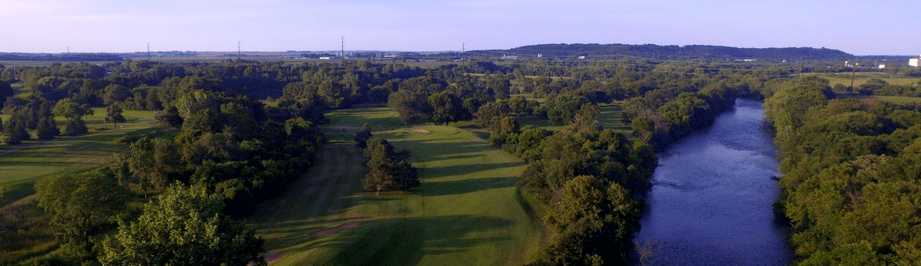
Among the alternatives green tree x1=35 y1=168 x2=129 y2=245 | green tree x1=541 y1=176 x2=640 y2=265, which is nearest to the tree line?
green tree x1=541 y1=176 x2=640 y2=265

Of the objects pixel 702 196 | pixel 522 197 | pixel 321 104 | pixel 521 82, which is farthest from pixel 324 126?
pixel 521 82

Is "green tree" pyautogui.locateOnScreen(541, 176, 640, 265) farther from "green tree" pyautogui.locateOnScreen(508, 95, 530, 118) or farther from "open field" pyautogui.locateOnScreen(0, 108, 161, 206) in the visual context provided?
"green tree" pyautogui.locateOnScreen(508, 95, 530, 118)

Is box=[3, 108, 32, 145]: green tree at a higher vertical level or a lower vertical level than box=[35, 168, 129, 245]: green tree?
higher

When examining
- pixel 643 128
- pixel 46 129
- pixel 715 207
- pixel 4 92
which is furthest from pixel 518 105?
pixel 4 92

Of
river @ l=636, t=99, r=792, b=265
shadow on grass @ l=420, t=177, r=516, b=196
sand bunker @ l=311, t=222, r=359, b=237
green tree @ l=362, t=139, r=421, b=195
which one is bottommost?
river @ l=636, t=99, r=792, b=265

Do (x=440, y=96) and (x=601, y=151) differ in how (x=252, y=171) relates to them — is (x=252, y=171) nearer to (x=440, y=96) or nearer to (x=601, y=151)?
(x=601, y=151)

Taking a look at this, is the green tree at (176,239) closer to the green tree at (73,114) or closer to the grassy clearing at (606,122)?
the green tree at (73,114)

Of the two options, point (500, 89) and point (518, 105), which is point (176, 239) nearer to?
point (518, 105)
